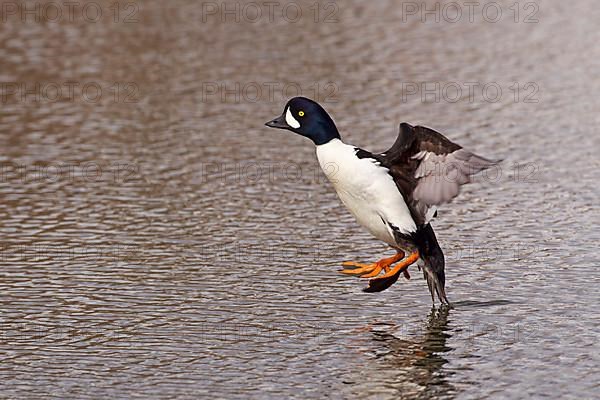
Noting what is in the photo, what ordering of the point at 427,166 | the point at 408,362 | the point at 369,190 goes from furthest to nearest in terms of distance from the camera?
the point at 369,190 < the point at 427,166 < the point at 408,362

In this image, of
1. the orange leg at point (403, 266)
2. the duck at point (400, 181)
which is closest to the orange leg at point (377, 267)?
the duck at point (400, 181)

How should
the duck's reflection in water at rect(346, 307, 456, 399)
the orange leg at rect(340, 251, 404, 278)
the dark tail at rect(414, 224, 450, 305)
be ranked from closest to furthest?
the duck's reflection in water at rect(346, 307, 456, 399), the dark tail at rect(414, 224, 450, 305), the orange leg at rect(340, 251, 404, 278)

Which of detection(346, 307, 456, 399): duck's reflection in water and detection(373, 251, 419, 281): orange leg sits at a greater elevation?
detection(373, 251, 419, 281): orange leg

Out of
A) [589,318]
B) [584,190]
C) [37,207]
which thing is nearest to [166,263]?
[37,207]

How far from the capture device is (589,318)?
9172 millimetres

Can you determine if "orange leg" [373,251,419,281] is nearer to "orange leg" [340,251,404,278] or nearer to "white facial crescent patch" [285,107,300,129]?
"orange leg" [340,251,404,278]

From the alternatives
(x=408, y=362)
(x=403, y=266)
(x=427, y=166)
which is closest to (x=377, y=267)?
(x=403, y=266)

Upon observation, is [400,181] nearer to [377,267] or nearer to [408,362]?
[377,267]

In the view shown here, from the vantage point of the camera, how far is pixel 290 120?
32.3ft

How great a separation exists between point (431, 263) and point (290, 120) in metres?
1.48

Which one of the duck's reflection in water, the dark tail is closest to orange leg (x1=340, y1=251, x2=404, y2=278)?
the dark tail

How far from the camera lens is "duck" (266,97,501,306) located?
9.08 meters

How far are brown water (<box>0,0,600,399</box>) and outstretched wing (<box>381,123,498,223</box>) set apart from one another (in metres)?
0.85

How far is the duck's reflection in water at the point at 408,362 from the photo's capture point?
7.85 metres
